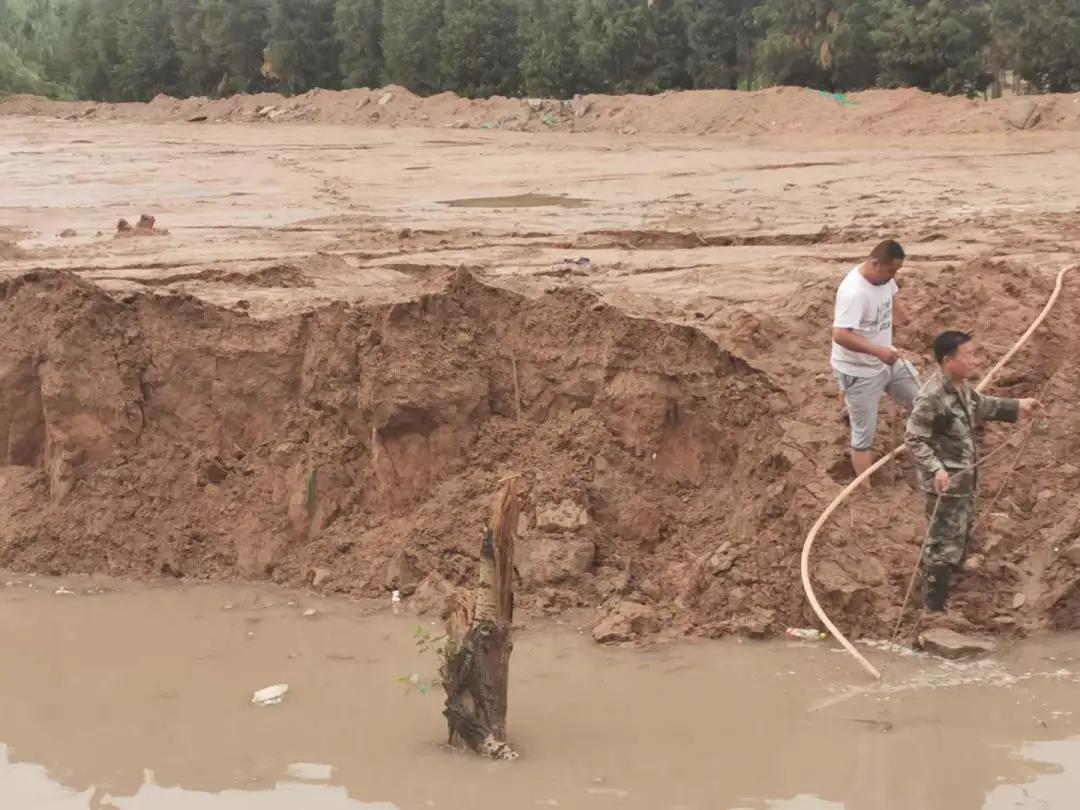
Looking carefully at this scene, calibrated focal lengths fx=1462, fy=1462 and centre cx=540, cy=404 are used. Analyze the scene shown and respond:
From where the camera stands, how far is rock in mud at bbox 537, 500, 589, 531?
8.54 m

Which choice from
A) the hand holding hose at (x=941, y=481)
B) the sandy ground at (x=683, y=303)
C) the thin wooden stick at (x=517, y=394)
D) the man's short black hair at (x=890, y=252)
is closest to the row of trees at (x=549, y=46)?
the sandy ground at (x=683, y=303)

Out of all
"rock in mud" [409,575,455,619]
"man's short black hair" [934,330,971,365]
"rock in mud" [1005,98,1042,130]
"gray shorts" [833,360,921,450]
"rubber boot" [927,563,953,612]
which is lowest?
"rock in mud" [409,575,455,619]

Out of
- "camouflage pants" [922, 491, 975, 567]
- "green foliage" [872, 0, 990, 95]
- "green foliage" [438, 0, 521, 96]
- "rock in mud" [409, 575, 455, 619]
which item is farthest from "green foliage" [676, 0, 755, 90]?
"camouflage pants" [922, 491, 975, 567]

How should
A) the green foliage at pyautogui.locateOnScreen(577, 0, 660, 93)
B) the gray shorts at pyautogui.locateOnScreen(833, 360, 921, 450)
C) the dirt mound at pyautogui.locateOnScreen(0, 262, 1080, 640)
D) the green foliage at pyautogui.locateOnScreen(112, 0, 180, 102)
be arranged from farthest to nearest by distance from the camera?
the green foliage at pyautogui.locateOnScreen(112, 0, 180, 102), the green foliage at pyautogui.locateOnScreen(577, 0, 660, 93), the dirt mound at pyautogui.locateOnScreen(0, 262, 1080, 640), the gray shorts at pyautogui.locateOnScreen(833, 360, 921, 450)

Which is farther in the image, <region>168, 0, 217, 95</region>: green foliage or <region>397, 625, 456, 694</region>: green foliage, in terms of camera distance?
<region>168, 0, 217, 95</region>: green foliage

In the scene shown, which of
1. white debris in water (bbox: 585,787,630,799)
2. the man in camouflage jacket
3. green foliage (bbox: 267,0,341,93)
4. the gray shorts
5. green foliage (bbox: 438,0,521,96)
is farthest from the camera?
green foliage (bbox: 267,0,341,93)

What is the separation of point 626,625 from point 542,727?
107cm

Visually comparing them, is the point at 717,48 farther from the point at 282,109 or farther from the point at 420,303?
the point at 420,303

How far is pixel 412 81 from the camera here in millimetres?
33750

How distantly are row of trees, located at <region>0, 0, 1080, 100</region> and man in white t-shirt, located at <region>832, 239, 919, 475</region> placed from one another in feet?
54.2

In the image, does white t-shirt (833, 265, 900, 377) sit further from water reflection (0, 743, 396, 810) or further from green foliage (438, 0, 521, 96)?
green foliage (438, 0, 521, 96)

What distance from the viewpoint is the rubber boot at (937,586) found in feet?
24.4

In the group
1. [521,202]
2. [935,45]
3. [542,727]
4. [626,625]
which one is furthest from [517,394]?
[935,45]

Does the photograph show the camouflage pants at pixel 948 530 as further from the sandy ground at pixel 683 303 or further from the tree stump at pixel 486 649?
the tree stump at pixel 486 649
